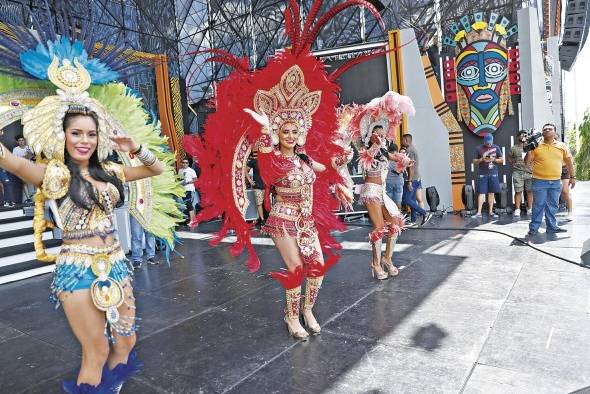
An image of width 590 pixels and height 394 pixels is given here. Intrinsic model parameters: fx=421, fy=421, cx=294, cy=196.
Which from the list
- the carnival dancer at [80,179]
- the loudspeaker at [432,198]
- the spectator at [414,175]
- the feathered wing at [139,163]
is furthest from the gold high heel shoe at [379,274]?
the loudspeaker at [432,198]

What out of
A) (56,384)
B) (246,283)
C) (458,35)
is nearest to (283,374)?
(56,384)

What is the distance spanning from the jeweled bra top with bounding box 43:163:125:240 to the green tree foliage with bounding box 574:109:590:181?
35.5m

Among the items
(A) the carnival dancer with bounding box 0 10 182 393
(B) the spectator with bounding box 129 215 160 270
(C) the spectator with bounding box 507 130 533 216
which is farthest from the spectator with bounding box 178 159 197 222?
(A) the carnival dancer with bounding box 0 10 182 393

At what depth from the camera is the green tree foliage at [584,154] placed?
3072 centimetres

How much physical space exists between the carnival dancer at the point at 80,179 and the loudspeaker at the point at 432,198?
783cm

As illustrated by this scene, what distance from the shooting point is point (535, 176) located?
20.9 ft

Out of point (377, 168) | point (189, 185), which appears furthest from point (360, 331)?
point (189, 185)

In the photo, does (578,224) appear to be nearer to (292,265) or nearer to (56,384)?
(292,265)

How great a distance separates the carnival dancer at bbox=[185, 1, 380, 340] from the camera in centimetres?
316

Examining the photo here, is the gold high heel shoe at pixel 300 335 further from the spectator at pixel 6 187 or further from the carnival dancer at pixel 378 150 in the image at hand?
the spectator at pixel 6 187

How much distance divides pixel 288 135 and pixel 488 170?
21.8 feet

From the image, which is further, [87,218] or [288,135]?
[288,135]

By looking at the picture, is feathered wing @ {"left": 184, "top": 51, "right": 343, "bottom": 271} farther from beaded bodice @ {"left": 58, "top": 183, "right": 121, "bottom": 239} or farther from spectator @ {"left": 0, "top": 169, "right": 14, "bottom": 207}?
spectator @ {"left": 0, "top": 169, "right": 14, "bottom": 207}

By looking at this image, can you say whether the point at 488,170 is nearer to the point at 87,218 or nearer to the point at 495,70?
the point at 495,70
